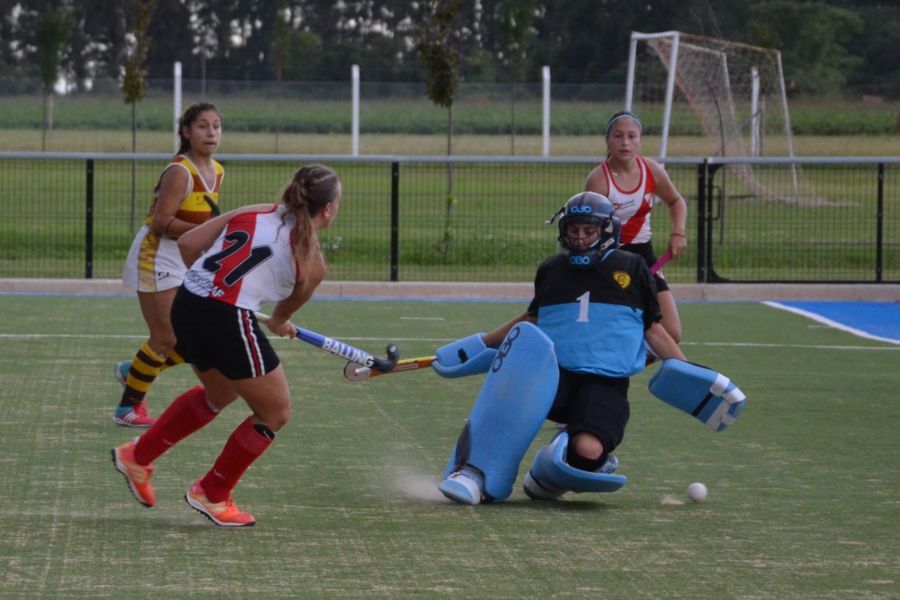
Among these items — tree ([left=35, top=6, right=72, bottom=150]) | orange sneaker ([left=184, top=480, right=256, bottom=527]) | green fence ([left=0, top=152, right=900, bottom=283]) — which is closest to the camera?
orange sneaker ([left=184, top=480, right=256, bottom=527])

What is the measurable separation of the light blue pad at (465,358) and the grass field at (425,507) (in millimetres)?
539

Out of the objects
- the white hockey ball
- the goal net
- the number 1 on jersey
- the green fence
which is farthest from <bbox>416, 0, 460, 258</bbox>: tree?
the white hockey ball

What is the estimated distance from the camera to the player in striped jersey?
6809mm

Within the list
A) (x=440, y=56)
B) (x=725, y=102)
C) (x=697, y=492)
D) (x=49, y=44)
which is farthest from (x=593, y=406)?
(x=49, y=44)

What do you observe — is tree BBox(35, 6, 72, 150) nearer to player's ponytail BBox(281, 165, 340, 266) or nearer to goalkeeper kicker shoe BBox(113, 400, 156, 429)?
goalkeeper kicker shoe BBox(113, 400, 156, 429)

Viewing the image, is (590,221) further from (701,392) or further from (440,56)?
(440,56)

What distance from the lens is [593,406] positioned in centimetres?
769

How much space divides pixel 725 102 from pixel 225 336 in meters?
22.1

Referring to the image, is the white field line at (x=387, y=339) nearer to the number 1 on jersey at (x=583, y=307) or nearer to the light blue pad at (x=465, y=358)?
the light blue pad at (x=465, y=358)

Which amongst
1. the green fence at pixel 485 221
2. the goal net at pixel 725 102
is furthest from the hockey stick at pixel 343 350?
the goal net at pixel 725 102

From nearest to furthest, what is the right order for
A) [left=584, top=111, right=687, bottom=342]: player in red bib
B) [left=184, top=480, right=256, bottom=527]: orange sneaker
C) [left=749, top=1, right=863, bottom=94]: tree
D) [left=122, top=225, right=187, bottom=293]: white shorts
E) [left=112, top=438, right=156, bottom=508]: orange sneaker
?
[left=184, top=480, right=256, bottom=527]: orange sneaker
[left=112, top=438, right=156, bottom=508]: orange sneaker
[left=122, top=225, right=187, bottom=293]: white shorts
[left=584, top=111, right=687, bottom=342]: player in red bib
[left=749, top=1, right=863, bottom=94]: tree

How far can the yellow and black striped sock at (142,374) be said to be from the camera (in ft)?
31.4

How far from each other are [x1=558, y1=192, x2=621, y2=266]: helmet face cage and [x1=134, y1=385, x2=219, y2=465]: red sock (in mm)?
1793

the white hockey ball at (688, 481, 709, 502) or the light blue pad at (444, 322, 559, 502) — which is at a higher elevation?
the light blue pad at (444, 322, 559, 502)
